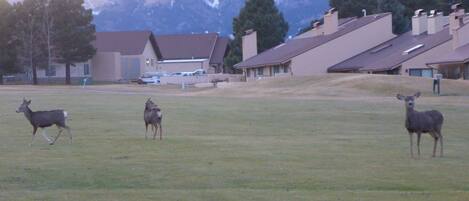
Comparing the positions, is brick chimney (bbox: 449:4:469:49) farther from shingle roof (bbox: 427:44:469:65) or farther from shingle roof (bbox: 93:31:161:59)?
shingle roof (bbox: 93:31:161:59)

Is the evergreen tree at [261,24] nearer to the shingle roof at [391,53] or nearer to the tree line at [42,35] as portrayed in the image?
the tree line at [42,35]

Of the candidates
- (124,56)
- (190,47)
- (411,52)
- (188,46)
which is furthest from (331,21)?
(188,46)

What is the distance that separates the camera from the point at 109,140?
89.1 ft

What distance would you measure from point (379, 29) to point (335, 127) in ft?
176

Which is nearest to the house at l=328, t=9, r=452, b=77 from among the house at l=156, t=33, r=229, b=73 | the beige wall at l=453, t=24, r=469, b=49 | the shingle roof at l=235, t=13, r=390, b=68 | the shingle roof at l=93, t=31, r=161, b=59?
the beige wall at l=453, t=24, r=469, b=49

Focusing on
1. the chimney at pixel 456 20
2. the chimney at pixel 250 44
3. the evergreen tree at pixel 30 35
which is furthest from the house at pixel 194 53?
the chimney at pixel 456 20

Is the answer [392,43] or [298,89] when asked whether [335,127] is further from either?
[392,43]

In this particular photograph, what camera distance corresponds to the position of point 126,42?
118m

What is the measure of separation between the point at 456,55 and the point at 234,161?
51628 mm

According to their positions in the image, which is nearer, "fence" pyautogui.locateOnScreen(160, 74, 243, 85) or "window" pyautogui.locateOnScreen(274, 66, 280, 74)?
"window" pyautogui.locateOnScreen(274, 66, 280, 74)

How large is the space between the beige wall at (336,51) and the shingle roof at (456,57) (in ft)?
43.5

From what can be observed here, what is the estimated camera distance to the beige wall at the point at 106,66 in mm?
113000

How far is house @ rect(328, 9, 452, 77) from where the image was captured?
73938 mm

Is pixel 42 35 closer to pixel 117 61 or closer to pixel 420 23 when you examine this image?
pixel 117 61
